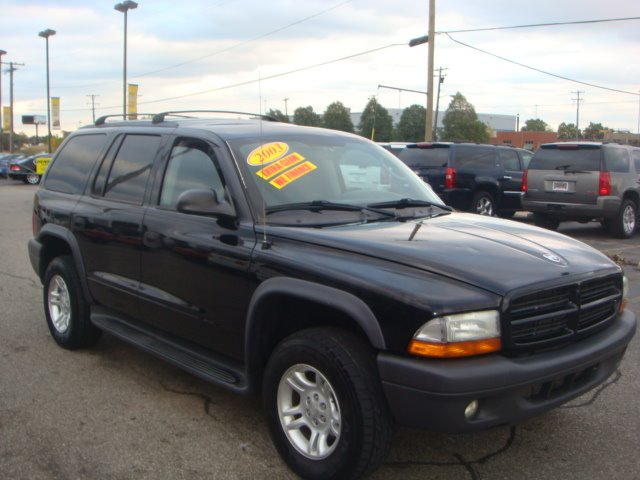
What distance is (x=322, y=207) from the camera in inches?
147

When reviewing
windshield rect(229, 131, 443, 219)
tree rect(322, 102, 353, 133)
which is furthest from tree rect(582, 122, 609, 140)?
windshield rect(229, 131, 443, 219)

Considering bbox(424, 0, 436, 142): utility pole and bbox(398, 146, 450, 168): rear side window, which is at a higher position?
bbox(424, 0, 436, 142): utility pole

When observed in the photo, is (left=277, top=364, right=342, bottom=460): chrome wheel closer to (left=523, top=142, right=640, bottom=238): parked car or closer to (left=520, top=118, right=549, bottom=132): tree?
(left=523, top=142, right=640, bottom=238): parked car

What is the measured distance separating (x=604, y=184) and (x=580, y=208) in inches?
23.2

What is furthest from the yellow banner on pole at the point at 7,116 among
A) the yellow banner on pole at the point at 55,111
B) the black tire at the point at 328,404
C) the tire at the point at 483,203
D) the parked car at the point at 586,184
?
the black tire at the point at 328,404

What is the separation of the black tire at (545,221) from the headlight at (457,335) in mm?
10958

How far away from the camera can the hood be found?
9.54ft

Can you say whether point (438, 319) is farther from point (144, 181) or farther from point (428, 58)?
point (428, 58)

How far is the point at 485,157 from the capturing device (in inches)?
584

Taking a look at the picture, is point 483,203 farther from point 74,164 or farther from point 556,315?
point 556,315

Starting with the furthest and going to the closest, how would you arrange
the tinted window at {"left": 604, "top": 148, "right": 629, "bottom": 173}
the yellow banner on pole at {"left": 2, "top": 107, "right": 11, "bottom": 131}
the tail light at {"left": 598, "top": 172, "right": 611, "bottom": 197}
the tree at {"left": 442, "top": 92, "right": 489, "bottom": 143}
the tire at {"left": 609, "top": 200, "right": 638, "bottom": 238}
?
the tree at {"left": 442, "top": 92, "right": 489, "bottom": 143} < the yellow banner on pole at {"left": 2, "top": 107, "right": 11, "bottom": 131} < the tire at {"left": 609, "top": 200, "right": 638, "bottom": 238} < the tinted window at {"left": 604, "top": 148, "right": 629, "bottom": 173} < the tail light at {"left": 598, "top": 172, "right": 611, "bottom": 197}

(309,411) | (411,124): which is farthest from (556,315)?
(411,124)

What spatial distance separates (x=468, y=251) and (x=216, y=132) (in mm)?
1773

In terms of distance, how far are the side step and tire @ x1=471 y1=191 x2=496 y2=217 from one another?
11111mm
